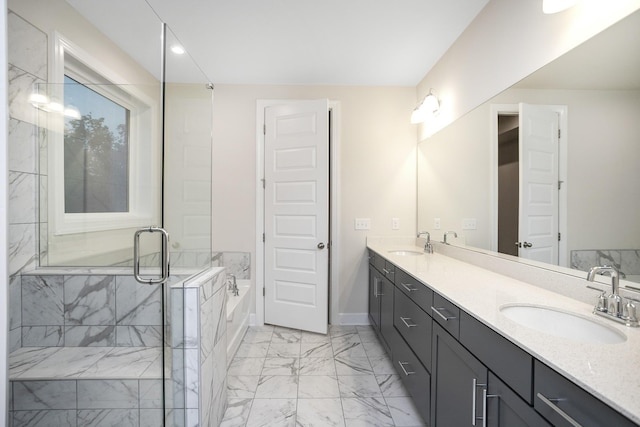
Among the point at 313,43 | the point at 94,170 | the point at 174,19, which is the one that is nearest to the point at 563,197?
the point at 313,43

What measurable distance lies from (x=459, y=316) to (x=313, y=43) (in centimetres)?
221

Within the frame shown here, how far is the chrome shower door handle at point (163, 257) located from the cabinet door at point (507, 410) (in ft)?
4.62

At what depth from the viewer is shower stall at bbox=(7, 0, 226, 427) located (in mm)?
1120

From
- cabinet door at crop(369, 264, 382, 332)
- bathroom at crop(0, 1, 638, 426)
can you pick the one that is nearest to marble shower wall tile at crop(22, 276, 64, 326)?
bathroom at crop(0, 1, 638, 426)

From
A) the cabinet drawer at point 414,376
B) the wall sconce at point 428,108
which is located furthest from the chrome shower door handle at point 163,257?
the wall sconce at point 428,108

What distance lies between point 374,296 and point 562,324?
5.41ft

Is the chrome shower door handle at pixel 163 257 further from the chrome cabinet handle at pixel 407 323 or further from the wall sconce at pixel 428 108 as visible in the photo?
the wall sconce at pixel 428 108

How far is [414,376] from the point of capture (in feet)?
4.87

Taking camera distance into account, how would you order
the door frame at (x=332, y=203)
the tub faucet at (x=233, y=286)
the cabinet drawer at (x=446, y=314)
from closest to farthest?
the cabinet drawer at (x=446, y=314)
the tub faucet at (x=233, y=286)
the door frame at (x=332, y=203)

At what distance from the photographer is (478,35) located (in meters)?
1.81

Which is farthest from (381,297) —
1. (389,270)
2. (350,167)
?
(350,167)

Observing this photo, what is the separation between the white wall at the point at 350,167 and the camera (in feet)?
9.04

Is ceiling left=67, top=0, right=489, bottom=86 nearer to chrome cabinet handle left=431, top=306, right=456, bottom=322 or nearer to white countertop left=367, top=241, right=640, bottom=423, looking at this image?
white countertop left=367, top=241, right=640, bottom=423

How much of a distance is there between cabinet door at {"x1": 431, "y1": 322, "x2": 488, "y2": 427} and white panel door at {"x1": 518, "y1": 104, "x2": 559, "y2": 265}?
674 millimetres
